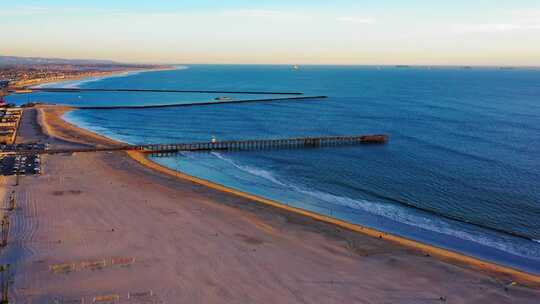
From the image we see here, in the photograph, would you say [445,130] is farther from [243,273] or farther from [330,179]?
[243,273]

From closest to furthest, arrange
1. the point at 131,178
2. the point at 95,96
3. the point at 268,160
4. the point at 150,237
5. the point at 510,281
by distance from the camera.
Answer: the point at 510,281
the point at 150,237
the point at 131,178
the point at 268,160
the point at 95,96

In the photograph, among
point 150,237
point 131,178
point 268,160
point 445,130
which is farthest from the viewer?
point 445,130

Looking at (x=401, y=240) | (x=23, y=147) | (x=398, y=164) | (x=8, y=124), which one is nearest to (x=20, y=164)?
(x=23, y=147)

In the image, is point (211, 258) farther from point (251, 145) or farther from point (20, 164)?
point (251, 145)

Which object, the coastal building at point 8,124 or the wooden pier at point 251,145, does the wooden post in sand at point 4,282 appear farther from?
the coastal building at point 8,124

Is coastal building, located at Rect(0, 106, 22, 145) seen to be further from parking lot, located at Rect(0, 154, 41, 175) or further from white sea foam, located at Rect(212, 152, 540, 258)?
white sea foam, located at Rect(212, 152, 540, 258)

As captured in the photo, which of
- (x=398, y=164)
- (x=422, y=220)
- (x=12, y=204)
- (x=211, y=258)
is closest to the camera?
(x=211, y=258)

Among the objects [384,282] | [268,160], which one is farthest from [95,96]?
[384,282]
